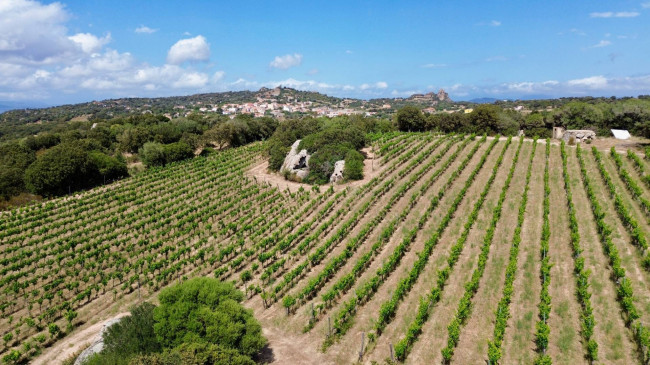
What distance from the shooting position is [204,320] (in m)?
14.1

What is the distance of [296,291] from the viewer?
69.8ft

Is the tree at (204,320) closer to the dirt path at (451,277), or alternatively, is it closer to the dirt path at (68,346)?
the dirt path at (68,346)

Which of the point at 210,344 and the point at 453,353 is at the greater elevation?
the point at 210,344

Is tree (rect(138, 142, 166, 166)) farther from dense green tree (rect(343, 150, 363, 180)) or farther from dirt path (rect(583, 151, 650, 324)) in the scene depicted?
dirt path (rect(583, 151, 650, 324))

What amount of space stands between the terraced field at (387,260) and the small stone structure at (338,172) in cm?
340

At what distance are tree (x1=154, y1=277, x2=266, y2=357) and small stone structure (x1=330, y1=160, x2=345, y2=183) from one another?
30.2m

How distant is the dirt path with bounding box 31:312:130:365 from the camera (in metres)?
16.7

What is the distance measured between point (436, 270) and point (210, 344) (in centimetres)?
1473

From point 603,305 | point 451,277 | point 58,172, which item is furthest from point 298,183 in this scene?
point 603,305

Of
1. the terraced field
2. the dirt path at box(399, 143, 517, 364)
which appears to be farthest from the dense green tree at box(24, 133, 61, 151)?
the dirt path at box(399, 143, 517, 364)

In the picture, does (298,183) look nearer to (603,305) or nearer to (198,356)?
(198,356)

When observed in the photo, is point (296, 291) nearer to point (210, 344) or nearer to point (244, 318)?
point (244, 318)

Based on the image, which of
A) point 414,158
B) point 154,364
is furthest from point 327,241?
point 414,158

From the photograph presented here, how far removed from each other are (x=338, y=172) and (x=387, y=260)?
22.3m
